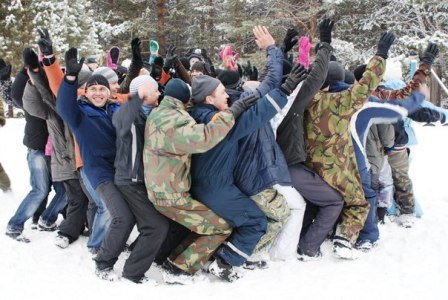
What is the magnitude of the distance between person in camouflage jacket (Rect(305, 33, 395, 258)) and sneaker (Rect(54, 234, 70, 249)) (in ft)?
8.87

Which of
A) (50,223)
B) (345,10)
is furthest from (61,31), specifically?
(50,223)

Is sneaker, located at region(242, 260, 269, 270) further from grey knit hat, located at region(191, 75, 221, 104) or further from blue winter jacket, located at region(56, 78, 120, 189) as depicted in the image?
grey knit hat, located at region(191, 75, 221, 104)

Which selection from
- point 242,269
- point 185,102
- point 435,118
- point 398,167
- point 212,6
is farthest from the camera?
point 212,6

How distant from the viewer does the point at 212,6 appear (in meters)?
23.5

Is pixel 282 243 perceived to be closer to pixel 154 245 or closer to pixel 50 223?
pixel 154 245

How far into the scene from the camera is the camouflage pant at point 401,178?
571 cm

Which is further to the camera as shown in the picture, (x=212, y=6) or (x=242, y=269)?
(x=212, y=6)

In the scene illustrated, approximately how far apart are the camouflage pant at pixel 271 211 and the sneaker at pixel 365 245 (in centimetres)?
98

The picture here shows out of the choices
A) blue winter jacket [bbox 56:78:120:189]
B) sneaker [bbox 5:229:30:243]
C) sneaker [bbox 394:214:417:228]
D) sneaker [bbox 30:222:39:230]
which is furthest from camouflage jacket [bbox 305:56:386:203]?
sneaker [bbox 30:222:39:230]

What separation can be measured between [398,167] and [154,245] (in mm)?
3386

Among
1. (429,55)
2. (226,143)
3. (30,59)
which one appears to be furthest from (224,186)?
(429,55)

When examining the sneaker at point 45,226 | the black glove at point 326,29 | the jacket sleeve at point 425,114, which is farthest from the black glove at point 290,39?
the sneaker at point 45,226

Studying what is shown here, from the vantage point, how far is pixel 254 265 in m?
4.45

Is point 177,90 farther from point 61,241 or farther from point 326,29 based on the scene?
point 61,241
